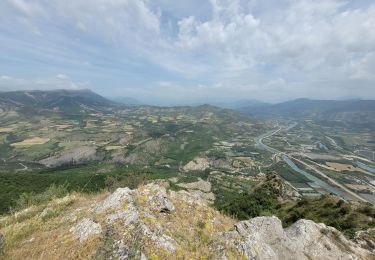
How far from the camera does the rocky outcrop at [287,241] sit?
11969 millimetres

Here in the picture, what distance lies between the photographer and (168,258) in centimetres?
1023

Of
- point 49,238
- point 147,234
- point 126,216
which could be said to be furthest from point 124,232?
point 49,238

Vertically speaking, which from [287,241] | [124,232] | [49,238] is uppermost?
[124,232]

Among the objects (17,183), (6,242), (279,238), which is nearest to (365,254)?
(279,238)

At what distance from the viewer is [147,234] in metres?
10.9

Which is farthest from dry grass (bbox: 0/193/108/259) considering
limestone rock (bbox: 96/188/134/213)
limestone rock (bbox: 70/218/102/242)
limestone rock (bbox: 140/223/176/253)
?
limestone rock (bbox: 140/223/176/253)

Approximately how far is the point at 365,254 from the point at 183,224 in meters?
14.0

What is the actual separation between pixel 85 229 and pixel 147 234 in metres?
2.97

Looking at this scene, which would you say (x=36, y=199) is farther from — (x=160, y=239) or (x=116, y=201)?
(x=160, y=239)

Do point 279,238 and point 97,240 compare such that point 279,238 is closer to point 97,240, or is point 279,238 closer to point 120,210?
point 120,210

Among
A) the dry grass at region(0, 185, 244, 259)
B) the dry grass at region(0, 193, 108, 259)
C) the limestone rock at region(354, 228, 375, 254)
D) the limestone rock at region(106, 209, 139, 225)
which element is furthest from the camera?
the limestone rock at region(354, 228, 375, 254)

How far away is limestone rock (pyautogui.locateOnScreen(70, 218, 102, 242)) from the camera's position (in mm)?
10867

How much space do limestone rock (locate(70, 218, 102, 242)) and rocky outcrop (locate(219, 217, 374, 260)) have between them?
619 centimetres

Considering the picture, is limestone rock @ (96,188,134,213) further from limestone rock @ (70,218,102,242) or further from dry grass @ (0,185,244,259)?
limestone rock @ (70,218,102,242)
